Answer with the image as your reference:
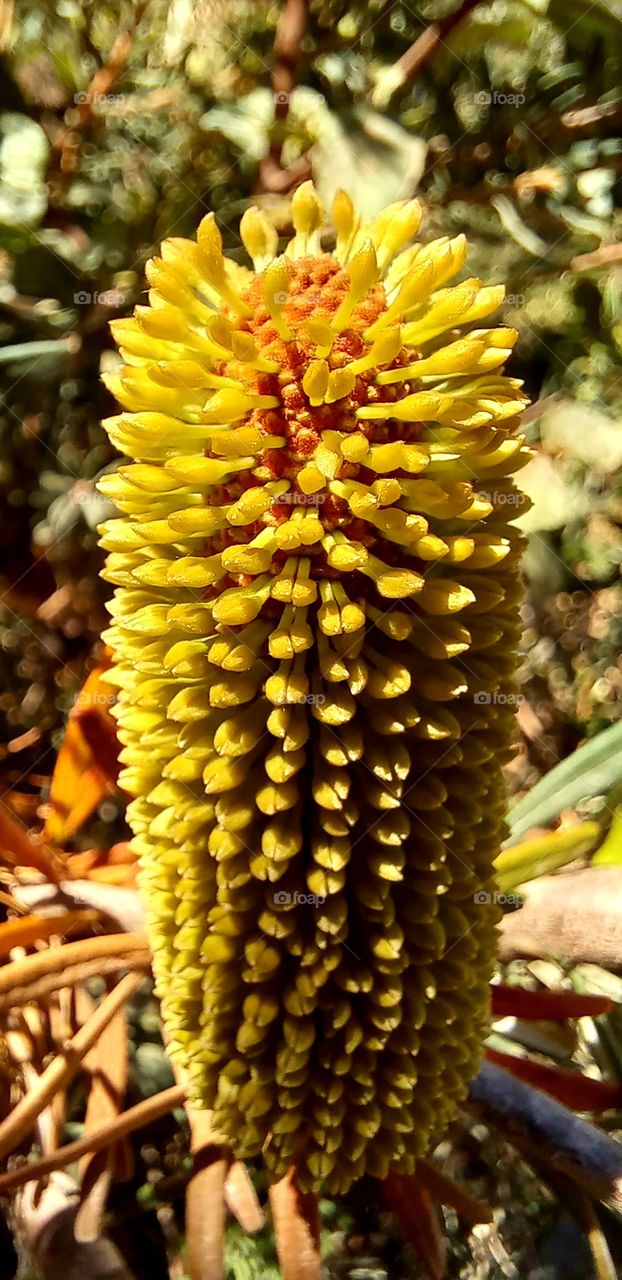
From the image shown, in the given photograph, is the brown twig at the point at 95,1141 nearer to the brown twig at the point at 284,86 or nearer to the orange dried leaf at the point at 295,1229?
the orange dried leaf at the point at 295,1229

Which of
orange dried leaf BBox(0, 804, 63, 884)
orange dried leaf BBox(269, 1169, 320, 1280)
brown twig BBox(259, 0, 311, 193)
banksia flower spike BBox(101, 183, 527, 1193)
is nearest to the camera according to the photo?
banksia flower spike BBox(101, 183, 527, 1193)

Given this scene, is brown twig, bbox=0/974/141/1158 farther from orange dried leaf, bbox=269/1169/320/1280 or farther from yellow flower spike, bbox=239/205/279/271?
yellow flower spike, bbox=239/205/279/271

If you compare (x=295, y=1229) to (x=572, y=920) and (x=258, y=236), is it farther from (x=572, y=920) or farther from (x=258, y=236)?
(x=258, y=236)

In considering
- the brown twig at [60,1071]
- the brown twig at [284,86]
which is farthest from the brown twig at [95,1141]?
the brown twig at [284,86]

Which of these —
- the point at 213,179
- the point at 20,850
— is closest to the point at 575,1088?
the point at 20,850

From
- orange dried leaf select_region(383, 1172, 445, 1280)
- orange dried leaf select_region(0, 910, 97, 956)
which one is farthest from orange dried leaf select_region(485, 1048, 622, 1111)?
orange dried leaf select_region(0, 910, 97, 956)

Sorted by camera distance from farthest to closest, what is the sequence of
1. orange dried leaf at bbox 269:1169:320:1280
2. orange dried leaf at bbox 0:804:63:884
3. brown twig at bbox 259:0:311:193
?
1. brown twig at bbox 259:0:311:193
2. orange dried leaf at bbox 0:804:63:884
3. orange dried leaf at bbox 269:1169:320:1280

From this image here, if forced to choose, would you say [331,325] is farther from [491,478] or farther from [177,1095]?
[177,1095]
